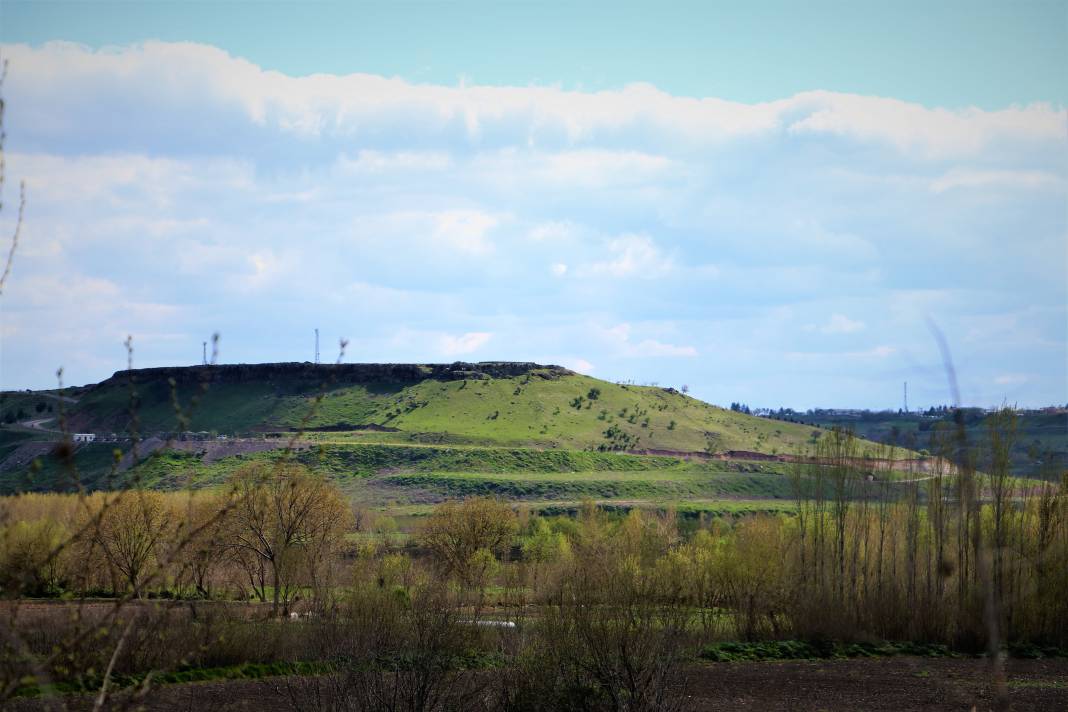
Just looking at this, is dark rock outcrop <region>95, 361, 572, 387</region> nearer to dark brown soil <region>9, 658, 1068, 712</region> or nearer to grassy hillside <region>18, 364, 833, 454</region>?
grassy hillside <region>18, 364, 833, 454</region>

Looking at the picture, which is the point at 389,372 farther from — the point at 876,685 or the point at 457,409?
the point at 876,685

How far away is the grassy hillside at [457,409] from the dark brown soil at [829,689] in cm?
10554

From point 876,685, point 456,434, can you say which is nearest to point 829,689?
point 876,685

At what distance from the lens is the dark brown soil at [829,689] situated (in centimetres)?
2667

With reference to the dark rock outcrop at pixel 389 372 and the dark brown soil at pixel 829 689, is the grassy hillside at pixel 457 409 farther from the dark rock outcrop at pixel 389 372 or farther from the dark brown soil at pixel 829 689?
the dark brown soil at pixel 829 689

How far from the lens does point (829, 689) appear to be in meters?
30.1

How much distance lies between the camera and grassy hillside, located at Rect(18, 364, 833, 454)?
146 m

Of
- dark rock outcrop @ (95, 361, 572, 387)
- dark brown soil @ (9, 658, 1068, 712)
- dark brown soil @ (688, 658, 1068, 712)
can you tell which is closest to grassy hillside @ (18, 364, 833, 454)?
dark rock outcrop @ (95, 361, 572, 387)

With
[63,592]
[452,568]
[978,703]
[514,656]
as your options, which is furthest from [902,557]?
[63,592]

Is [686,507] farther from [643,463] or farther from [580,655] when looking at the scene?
[580,655]

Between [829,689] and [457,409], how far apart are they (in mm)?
128541

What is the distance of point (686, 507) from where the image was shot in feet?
345

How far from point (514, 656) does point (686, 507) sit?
277 ft

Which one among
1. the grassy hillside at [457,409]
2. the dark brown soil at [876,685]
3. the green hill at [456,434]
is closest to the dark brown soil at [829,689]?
the dark brown soil at [876,685]
